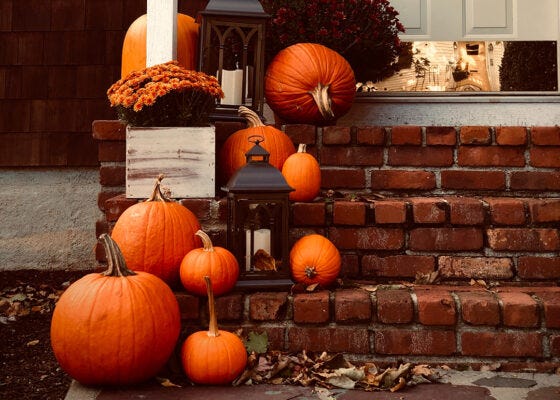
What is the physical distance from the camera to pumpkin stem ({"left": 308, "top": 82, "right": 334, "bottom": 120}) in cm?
257

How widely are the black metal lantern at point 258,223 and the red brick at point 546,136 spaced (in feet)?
3.66

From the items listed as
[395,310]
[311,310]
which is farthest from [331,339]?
[395,310]

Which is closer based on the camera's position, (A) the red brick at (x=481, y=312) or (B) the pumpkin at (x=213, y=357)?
(B) the pumpkin at (x=213, y=357)

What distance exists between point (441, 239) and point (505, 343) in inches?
18.0

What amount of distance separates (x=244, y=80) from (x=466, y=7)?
1452mm

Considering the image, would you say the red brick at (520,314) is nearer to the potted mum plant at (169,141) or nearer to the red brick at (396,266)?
the red brick at (396,266)

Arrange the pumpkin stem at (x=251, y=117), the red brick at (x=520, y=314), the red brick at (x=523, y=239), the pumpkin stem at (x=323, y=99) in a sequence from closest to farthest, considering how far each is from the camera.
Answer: the red brick at (x=520, y=314)
the red brick at (x=523, y=239)
the pumpkin stem at (x=251, y=117)
the pumpkin stem at (x=323, y=99)

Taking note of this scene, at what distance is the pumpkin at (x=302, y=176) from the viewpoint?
2.19 m

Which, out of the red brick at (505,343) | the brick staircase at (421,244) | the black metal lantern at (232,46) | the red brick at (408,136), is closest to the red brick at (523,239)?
the brick staircase at (421,244)

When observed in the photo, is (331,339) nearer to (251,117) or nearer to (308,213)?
(308,213)

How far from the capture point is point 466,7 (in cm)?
327

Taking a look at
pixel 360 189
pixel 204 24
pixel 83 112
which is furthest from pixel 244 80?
pixel 83 112

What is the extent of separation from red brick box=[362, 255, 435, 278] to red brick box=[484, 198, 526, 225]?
279mm

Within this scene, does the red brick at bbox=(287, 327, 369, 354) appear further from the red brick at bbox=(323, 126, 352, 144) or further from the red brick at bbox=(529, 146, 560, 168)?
the red brick at bbox=(529, 146, 560, 168)
